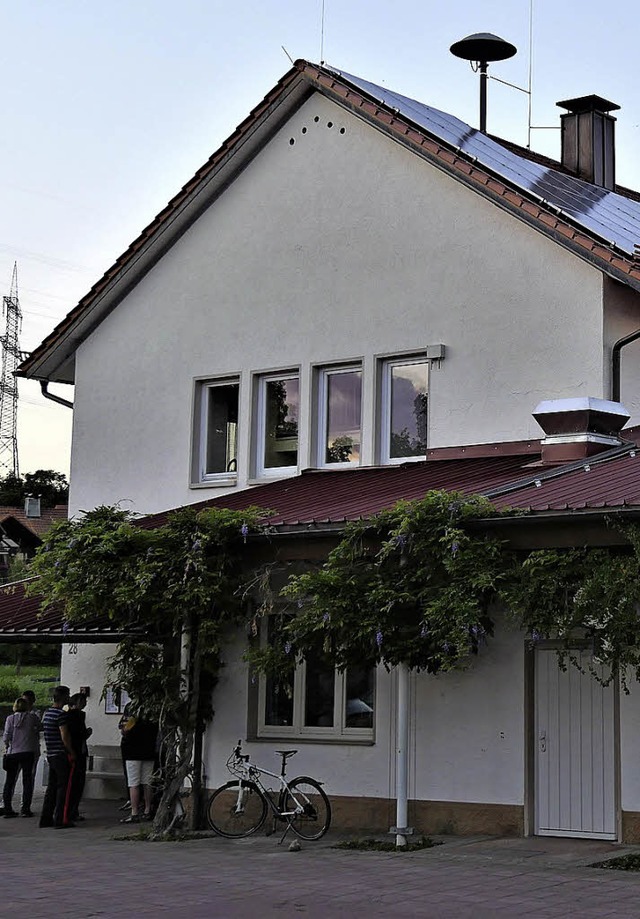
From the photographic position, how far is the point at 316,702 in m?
16.4

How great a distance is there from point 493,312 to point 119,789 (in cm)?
872

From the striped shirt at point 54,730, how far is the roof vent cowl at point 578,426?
21.7 feet

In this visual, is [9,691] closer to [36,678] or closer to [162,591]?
[36,678]

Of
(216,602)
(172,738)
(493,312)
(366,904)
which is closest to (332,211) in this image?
(493,312)

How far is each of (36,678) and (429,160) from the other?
33275 millimetres

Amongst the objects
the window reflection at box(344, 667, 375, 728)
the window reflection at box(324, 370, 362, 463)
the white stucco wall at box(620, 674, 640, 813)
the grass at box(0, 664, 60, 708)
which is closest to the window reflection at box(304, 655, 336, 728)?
the window reflection at box(344, 667, 375, 728)

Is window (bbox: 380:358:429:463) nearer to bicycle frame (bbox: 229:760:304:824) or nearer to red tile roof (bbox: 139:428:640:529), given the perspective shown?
red tile roof (bbox: 139:428:640:529)

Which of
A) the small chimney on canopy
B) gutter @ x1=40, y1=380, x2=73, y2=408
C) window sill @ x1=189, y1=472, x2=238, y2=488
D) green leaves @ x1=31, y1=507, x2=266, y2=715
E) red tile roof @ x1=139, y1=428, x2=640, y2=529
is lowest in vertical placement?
green leaves @ x1=31, y1=507, x2=266, y2=715

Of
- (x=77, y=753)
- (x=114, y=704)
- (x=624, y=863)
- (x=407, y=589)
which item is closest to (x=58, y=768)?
(x=77, y=753)

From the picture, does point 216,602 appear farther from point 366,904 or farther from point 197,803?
point 366,904

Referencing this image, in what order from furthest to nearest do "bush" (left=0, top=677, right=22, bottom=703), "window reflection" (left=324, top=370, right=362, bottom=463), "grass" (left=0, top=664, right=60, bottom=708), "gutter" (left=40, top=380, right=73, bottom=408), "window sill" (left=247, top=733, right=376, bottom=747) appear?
"grass" (left=0, top=664, right=60, bottom=708)
"bush" (left=0, top=677, right=22, bottom=703)
"gutter" (left=40, top=380, right=73, bottom=408)
"window reflection" (left=324, top=370, right=362, bottom=463)
"window sill" (left=247, top=733, right=376, bottom=747)

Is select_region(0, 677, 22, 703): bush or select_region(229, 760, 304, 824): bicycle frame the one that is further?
select_region(0, 677, 22, 703): bush

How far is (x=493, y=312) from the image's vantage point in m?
17.2

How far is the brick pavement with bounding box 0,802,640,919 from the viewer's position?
1051cm
